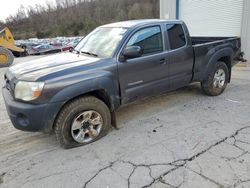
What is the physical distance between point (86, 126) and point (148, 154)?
102cm

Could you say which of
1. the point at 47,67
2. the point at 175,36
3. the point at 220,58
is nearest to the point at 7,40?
the point at 47,67

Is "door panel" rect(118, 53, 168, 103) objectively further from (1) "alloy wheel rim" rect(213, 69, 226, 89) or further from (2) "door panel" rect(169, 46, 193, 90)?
(1) "alloy wheel rim" rect(213, 69, 226, 89)

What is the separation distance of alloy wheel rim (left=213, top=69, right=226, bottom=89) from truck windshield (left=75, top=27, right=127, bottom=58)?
2561 millimetres

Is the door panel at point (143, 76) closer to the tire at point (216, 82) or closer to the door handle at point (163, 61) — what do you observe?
the door handle at point (163, 61)

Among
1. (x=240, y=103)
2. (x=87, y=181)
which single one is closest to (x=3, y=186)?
(x=87, y=181)

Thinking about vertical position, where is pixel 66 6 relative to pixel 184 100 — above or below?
above

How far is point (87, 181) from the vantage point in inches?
108

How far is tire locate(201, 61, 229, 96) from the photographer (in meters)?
5.17

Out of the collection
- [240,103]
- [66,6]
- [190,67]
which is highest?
[66,6]

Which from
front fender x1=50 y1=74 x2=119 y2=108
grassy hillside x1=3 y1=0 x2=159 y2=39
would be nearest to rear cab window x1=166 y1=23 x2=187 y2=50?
front fender x1=50 y1=74 x2=119 y2=108

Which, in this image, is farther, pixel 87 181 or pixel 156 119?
pixel 156 119

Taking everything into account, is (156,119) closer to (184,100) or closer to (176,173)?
(184,100)

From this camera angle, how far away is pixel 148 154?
3215mm

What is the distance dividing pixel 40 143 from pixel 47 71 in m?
1.23
